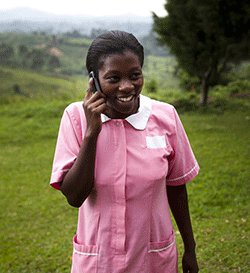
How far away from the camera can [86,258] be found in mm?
1590

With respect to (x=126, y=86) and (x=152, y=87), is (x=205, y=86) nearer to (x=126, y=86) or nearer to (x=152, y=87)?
(x=152, y=87)

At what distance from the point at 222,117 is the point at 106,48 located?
1171cm

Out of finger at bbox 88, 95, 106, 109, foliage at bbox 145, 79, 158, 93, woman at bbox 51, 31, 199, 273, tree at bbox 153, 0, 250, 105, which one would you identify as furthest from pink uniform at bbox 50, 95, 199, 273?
foliage at bbox 145, 79, 158, 93

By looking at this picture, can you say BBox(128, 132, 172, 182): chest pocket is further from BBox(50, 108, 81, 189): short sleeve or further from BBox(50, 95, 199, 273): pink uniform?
BBox(50, 108, 81, 189): short sleeve

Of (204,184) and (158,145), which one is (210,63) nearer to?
(204,184)

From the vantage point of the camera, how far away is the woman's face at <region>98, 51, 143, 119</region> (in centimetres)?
152

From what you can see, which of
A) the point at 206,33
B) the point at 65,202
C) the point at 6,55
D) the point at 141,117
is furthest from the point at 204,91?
the point at 6,55

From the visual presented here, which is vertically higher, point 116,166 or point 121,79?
point 121,79

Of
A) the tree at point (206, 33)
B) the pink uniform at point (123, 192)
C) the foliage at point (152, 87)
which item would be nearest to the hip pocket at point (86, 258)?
the pink uniform at point (123, 192)

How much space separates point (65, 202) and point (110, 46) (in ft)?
18.9

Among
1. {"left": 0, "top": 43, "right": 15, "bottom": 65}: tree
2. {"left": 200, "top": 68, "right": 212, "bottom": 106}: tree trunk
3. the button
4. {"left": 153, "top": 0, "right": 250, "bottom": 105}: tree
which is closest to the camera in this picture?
the button

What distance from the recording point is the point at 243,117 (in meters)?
12.5

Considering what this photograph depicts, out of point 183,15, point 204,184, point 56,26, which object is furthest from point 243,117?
point 56,26

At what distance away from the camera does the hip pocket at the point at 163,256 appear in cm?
163
